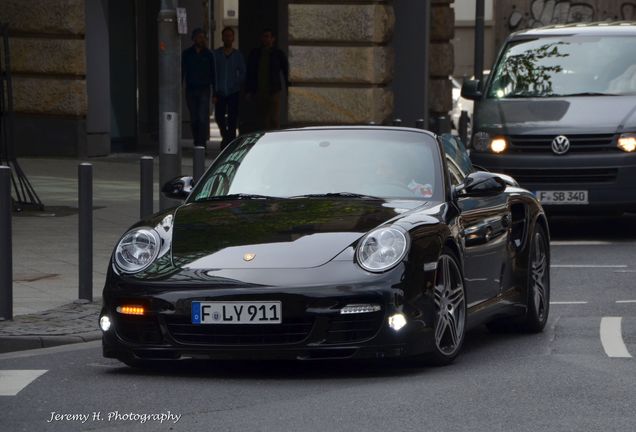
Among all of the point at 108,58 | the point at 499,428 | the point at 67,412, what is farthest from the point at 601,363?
the point at 108,58

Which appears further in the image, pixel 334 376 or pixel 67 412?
pixel 334 376

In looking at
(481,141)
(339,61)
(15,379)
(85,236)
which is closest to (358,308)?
(15,379)

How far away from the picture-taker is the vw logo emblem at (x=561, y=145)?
15.9 metres

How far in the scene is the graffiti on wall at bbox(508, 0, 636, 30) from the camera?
52.7 meters

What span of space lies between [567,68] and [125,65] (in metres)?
10.6

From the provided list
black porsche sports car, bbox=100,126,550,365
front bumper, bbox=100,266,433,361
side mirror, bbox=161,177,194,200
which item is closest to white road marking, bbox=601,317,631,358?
black porsche sports car, bbox=100,126,550,365

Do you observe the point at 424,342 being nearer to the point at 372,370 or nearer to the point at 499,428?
the point at 372,370

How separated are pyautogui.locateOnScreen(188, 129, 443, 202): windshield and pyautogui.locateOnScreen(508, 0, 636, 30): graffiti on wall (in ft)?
143

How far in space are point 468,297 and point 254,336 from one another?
144 centimetres

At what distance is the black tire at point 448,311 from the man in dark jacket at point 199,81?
16.6 meters

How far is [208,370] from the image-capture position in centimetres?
842

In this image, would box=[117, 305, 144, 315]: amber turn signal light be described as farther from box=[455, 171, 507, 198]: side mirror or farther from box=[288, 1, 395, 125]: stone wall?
box=[288, 1, 395, 125]: stone wall

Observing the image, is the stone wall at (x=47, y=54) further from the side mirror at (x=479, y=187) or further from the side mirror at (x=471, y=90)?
the side mirror at (x=479, y=187)

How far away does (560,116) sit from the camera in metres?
16.1
